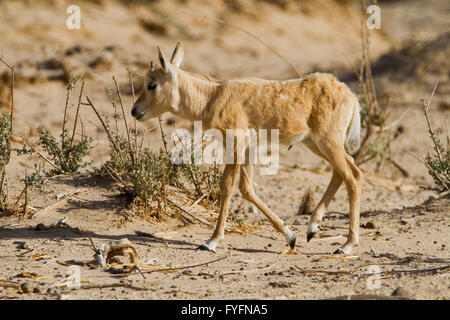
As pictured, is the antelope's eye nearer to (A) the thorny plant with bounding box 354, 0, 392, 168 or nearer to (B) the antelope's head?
(B) the antelope's head

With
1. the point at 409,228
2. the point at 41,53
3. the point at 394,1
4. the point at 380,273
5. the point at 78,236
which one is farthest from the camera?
the point at 394,1

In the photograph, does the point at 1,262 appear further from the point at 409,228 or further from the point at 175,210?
the point at 409,228

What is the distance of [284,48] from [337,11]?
6496mm

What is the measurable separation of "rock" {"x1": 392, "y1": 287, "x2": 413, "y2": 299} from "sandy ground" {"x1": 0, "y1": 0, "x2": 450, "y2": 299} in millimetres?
52

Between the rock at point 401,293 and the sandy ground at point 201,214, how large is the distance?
52 mm

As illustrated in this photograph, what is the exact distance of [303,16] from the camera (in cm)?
2492

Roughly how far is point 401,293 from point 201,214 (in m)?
3.26

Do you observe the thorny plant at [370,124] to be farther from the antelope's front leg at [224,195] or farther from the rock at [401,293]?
the rock at [401,293]

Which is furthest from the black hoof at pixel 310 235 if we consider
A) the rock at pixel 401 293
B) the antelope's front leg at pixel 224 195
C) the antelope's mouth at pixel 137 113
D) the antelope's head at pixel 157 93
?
the antelope's mouth at pixel 137 113

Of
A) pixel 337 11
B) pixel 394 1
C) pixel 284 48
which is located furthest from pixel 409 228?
pixel 394 1

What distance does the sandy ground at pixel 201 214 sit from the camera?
6121 millimetres

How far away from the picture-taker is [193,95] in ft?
24.5

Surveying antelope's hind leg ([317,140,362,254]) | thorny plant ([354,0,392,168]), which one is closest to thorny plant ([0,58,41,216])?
antelope's hind leg ([317,140,362,254])

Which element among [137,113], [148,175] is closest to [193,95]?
[137,113]
